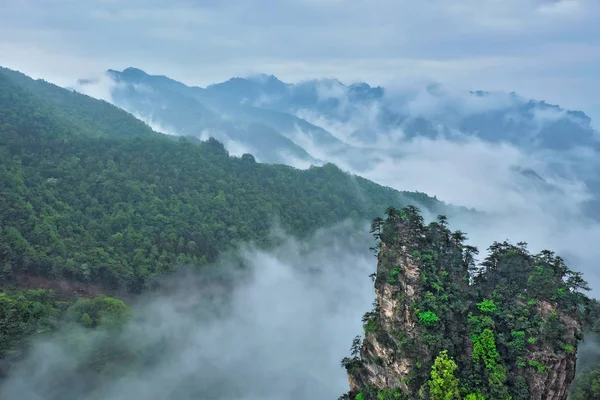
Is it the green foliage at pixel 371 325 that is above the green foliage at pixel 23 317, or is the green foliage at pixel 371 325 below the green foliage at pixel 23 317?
above

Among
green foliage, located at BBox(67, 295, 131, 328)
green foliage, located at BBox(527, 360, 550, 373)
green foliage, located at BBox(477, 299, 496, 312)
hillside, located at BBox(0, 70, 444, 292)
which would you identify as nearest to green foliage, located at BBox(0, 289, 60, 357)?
green foliage, located at BBox(67, 295, 131, 328)

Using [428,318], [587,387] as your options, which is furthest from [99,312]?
[587,387]

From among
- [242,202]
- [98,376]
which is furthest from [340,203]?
[98,376]

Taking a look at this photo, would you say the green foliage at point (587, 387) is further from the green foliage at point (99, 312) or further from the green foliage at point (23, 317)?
the green foliage at point (23, 317)

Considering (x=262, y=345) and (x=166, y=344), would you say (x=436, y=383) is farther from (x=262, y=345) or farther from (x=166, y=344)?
(x=262, y=345)

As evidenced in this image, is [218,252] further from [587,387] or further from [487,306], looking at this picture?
[587,387]

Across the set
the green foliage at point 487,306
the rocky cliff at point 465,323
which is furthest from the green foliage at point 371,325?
the green foliage at point 487,306
